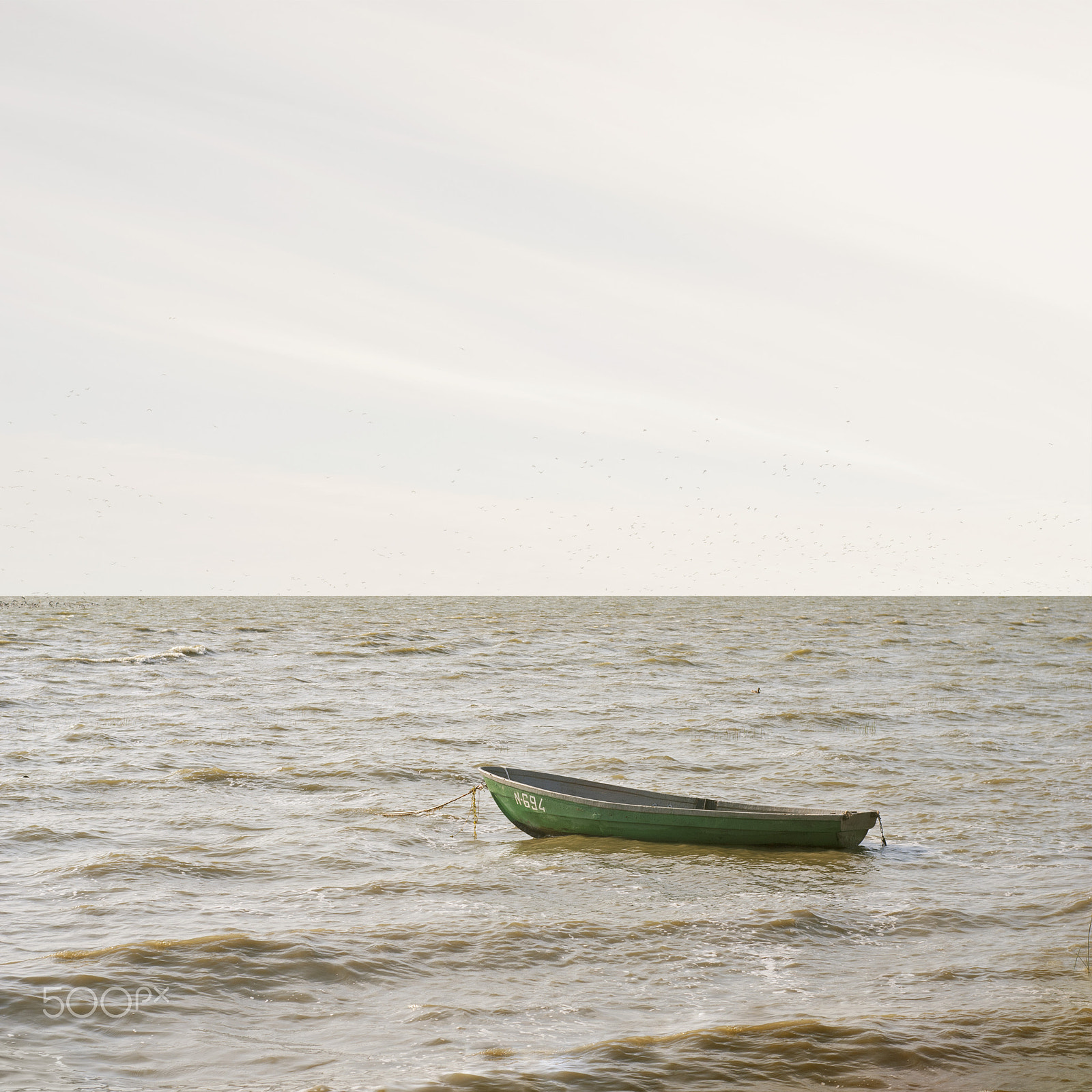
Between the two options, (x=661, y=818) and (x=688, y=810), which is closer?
(x=688, y=810)

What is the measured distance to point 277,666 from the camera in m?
50.8

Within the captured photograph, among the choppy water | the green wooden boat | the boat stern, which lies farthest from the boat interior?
the boat stern

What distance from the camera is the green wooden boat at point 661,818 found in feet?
52.4

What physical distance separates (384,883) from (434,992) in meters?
3.97

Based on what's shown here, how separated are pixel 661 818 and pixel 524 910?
3.77 meters

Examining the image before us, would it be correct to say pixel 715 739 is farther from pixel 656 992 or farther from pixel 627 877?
pixel 656 992

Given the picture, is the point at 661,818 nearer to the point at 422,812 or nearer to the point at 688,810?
the point at 688,810

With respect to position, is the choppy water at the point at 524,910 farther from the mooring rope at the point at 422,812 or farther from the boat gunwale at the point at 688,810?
the boat gunwale at the point at 688,810

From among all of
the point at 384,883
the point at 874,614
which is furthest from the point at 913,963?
the point at 874,614

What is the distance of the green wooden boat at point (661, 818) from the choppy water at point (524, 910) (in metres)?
0.30

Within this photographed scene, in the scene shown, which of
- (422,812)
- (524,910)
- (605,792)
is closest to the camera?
(524,910)

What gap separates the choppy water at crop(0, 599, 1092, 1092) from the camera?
9.09 meters

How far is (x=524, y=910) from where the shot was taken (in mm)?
13305

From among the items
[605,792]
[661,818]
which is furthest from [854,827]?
[605,792]
